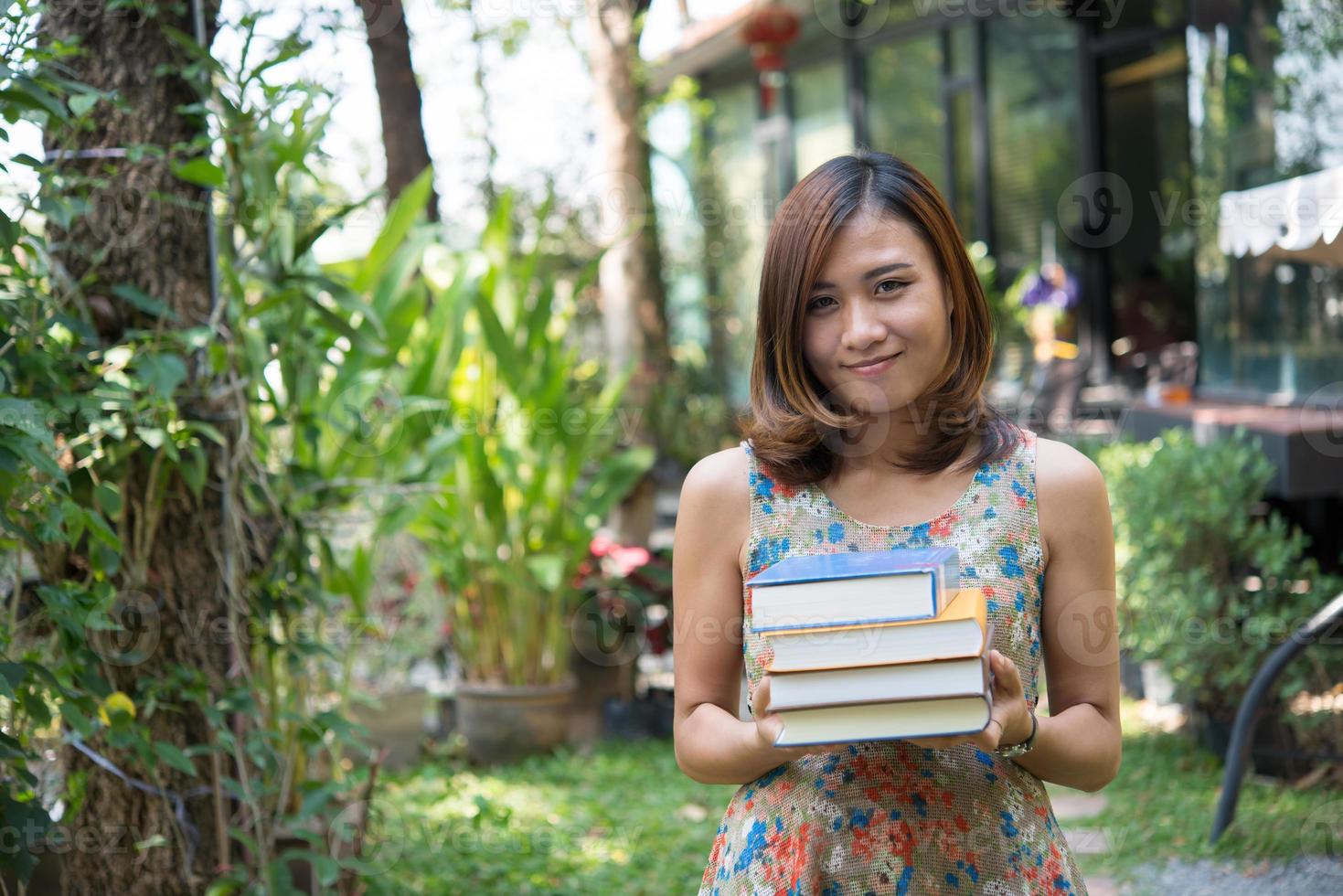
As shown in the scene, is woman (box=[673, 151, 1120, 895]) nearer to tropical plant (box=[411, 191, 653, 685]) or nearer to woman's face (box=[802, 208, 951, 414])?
woman's face (box=[802, 208, 951, 414])

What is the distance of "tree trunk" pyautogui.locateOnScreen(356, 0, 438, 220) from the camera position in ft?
20.0

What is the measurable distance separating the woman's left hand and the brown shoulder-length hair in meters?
0.30

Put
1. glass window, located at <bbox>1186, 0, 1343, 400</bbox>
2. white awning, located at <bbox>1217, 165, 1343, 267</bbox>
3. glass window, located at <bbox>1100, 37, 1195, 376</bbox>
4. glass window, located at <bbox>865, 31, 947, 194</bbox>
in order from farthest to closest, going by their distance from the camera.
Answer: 1. glass window, located at <bbox>865, 31, 947, 194</bbox>
2. glass window, located at <bbox>1100, 37, 1195, 376</bbox>
3. glass window, located at <bbox>1186, 0, 1343, 400</bbox>
4. white awning, located at <bbox>1217, 165, 1343, 267</bbox>

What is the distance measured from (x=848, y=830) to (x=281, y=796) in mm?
1644

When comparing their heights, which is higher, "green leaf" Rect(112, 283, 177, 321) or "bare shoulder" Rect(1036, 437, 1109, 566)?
"green leaf" Rect(112, 283, 177, 321)

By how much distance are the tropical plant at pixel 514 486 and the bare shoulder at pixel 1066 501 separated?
362 centimetres

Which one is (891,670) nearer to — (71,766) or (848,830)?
(848,830)

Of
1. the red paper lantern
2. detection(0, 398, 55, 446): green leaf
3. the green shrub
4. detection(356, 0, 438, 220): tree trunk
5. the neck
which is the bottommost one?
the green shrub

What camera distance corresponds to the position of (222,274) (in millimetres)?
2547

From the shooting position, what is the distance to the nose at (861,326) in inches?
53.1

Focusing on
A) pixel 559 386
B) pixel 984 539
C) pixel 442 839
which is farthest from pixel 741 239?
pixel 984 539

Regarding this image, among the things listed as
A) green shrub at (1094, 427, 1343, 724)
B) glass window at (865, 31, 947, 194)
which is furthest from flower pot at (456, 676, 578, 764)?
glass window at (865, 31, 947, 194)

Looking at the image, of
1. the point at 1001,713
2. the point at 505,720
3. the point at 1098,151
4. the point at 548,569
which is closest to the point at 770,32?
the point at 1098,151

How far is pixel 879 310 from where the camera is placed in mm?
1366
